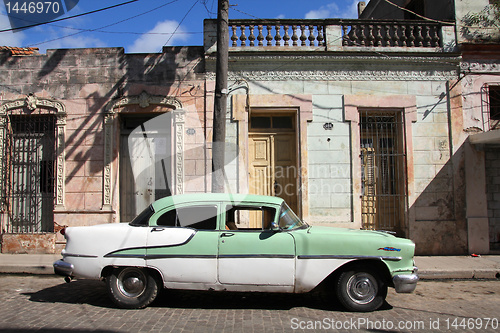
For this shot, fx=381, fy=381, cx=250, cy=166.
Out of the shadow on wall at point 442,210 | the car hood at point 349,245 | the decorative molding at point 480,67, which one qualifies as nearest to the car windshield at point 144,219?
the car hood at point 349,245

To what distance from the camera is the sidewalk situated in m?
7.35

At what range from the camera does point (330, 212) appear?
30.2 feet

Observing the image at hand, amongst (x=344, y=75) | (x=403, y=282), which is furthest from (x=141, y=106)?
(x=403, y=282)

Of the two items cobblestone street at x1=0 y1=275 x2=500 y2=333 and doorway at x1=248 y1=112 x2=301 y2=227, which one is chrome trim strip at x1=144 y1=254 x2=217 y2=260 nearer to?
cobblestone street at x1=0 y1=275 x2=500 y2=333

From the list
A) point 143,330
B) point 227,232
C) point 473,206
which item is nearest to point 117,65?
point 227,232

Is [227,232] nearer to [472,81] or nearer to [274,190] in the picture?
[274,190]

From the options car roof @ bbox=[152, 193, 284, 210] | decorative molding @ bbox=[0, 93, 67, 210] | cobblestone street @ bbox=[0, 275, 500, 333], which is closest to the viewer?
cobblestone street @ bbox=[0, 275, 500, 333]

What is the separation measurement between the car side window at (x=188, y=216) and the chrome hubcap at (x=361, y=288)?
202 cm

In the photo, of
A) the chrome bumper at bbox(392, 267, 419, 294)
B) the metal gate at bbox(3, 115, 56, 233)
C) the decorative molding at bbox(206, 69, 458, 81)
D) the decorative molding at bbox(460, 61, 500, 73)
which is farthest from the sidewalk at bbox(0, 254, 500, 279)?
the decorative molding at bbox(460, 61, 500, 73)

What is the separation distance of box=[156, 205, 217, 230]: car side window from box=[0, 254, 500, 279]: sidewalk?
3795 millimetres

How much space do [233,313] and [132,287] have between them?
140cm

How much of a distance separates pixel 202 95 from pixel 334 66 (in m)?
3.38

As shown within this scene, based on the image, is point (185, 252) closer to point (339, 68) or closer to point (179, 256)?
point (179, 256)

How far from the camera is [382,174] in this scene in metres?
9.74
